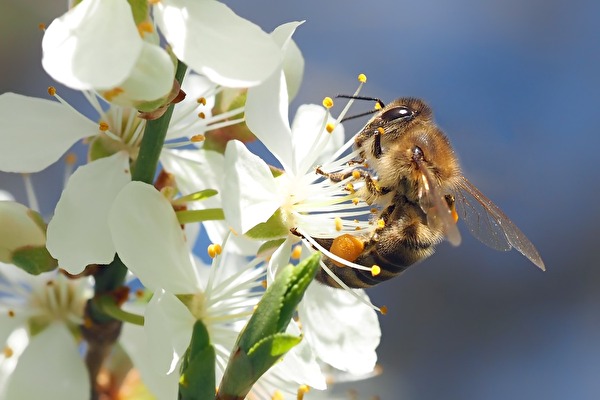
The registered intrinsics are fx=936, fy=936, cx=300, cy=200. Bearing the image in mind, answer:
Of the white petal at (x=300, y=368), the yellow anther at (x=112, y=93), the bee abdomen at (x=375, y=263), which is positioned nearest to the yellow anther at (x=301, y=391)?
the white petal at (x=300, y=368)

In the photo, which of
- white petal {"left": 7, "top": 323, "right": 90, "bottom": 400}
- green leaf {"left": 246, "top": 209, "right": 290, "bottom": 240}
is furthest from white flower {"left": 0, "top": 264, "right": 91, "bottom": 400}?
green leaf {"left": 246, "top": 209, "right": 290, "bottom": 240}

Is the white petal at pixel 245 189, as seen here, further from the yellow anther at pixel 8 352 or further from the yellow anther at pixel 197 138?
the yellow anther at pixel 8 352

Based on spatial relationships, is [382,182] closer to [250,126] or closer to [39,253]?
[250,126]

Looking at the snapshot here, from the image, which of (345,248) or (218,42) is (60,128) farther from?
(345,248)

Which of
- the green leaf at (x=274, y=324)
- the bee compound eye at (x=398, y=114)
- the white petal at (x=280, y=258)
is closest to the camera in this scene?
the green leaf at (x=274, y=324)

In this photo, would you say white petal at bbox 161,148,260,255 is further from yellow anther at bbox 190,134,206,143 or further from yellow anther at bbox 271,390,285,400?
yellow anther at bbox 271,390,285,400

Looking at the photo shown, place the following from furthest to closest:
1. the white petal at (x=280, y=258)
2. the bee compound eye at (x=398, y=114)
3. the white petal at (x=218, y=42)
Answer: the bee compound eye at (x=398, y=114), the white petal at (x=280, y=258), the white petal at (x=218, y=42)
